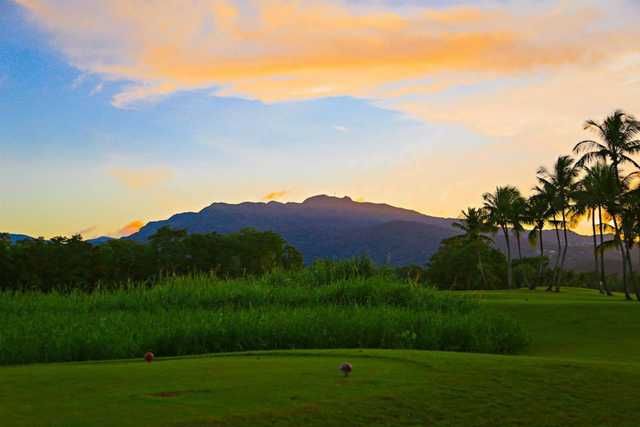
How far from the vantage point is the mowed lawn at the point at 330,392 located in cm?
767

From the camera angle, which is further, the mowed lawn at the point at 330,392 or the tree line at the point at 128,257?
the tree line at the point at 128,257

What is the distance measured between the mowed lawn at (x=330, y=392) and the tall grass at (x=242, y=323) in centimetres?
473

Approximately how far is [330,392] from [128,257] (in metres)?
71.2

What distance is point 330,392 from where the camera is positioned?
897 centimetres

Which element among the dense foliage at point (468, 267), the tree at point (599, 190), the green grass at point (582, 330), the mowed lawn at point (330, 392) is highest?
the tree at point (599, 190)

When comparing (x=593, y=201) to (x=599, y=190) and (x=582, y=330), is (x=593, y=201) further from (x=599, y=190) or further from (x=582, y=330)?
(x=582, y=330)

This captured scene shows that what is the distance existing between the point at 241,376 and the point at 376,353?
157 inches

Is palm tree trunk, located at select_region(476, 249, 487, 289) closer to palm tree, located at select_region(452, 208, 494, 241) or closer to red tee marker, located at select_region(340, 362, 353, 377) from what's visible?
palm tree, located at select_region(452, 208, 494, 241)

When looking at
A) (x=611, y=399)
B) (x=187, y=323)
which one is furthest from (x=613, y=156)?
(x=611, y=399)

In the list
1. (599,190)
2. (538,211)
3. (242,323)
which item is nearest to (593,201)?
(599,190)

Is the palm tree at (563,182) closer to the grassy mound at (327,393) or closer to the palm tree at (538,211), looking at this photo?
the palm tree at (538,211)

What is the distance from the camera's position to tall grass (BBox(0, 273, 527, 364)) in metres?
16.5

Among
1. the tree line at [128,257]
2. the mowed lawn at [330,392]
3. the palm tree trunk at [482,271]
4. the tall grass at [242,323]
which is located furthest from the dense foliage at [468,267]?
the mowed lawn at [330,392]

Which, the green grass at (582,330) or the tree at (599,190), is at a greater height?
the tree at (599,190)
